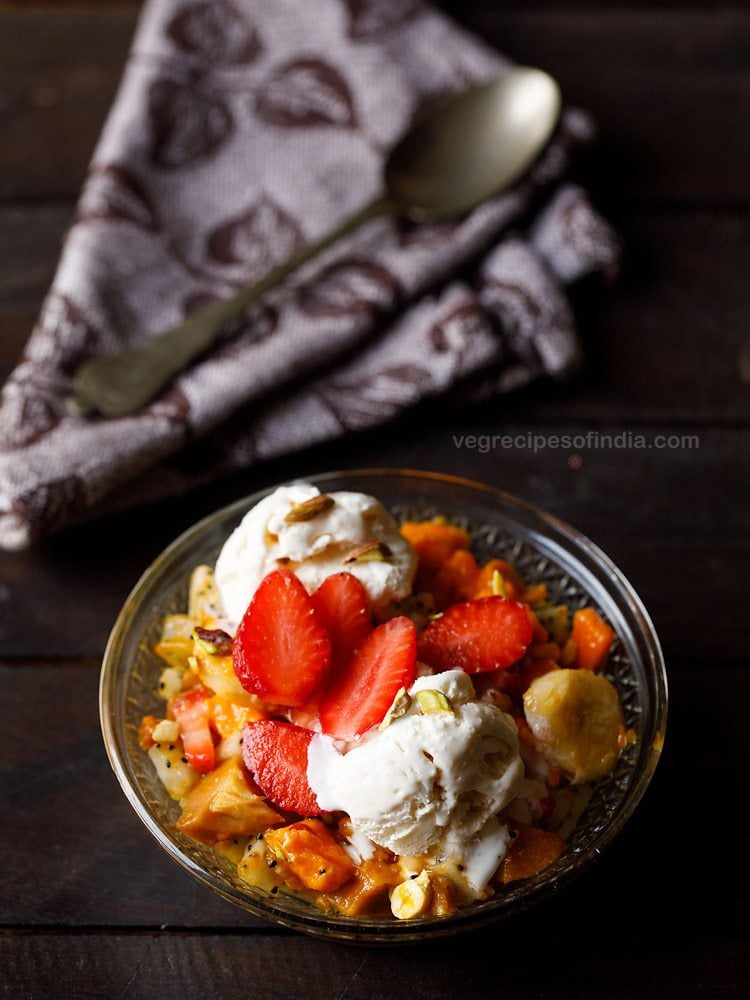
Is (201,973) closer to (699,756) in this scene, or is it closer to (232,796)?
(232,796)

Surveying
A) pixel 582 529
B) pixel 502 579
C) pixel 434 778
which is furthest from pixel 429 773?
pixel 582 529

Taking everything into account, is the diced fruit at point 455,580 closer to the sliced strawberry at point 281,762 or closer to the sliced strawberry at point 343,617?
the sliced strawberry at point 343,617

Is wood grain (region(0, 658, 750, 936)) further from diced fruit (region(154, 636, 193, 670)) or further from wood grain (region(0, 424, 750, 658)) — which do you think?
diced fruit (region(154, 636, 193, 670))

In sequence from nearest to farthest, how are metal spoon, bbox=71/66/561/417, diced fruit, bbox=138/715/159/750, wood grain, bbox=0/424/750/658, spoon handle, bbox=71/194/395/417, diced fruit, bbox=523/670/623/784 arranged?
diced fruit, bbox=523/670/623/784 → diced fruit, bbox=138/715/159/750 → wood grain, bbox=0/424/750/658 → spoon handle, bbox=71/194/395/417 → metal spoon, bbox=71/66/561/417

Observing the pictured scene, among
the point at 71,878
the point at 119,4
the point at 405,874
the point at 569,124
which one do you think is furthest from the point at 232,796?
the point at 119,4

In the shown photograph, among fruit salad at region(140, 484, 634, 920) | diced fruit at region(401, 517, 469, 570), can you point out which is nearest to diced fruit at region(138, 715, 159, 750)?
fruit salad at region(140, 484, 634, 920)

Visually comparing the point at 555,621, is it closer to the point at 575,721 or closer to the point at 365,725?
the point at 575,721

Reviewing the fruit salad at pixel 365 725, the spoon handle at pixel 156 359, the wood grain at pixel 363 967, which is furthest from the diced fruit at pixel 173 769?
the spoon handle at pixel 156 359
